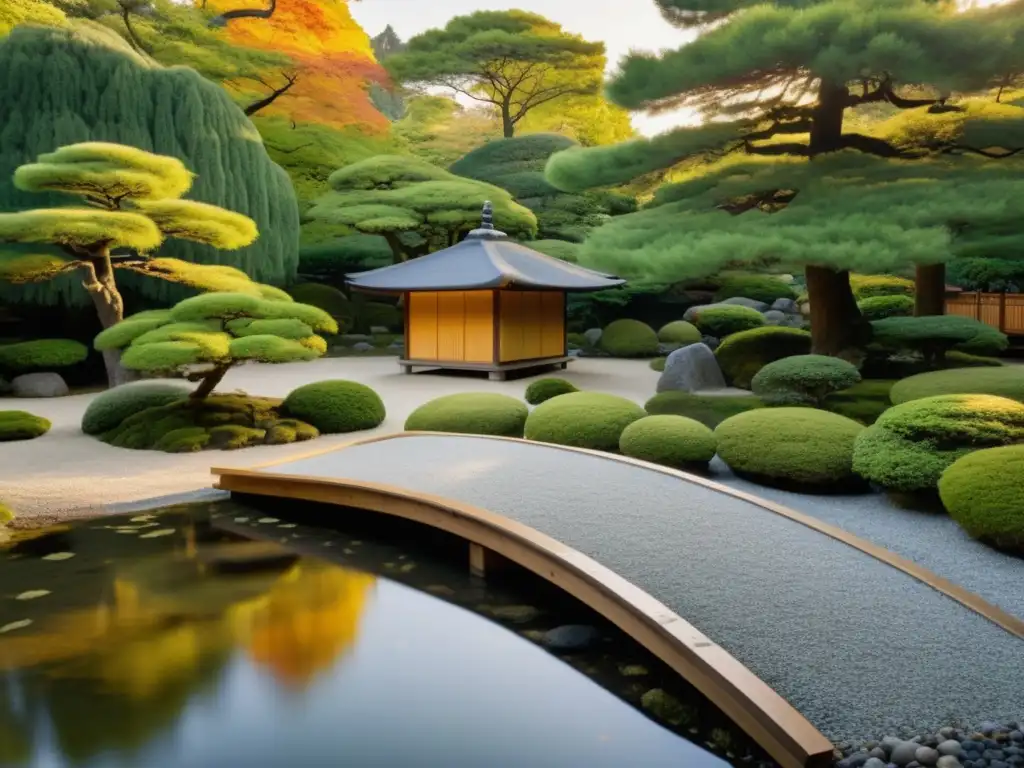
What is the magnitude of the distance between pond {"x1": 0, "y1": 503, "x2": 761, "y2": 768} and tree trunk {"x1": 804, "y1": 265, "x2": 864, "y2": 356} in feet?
20.2

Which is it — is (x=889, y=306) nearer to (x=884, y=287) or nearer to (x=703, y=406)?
(x=884, y=287)

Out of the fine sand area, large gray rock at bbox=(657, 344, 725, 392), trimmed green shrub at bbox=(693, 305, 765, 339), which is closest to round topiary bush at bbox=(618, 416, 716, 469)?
the fine sand area

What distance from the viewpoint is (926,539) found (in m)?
4.74

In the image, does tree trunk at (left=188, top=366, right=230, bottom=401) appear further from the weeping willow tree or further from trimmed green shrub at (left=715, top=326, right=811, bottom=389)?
trimmed green shrub at (left=715, top=326, right=811, bottom=389)

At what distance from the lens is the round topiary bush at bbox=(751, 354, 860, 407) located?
A: 7414 millimetres

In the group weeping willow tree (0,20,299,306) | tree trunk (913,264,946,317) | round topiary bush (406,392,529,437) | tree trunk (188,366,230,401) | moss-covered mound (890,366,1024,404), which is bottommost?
round topiary bush (406,392,529,437)

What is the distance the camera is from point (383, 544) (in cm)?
525

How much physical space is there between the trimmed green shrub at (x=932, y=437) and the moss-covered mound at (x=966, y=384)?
3.80 ft

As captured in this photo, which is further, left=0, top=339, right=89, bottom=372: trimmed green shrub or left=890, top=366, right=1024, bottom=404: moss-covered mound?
left=0, top=339, right=89, bottom=372: trimmed green shrub

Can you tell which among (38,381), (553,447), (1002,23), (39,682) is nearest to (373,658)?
(39,682)

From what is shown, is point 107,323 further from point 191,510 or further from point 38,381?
point 191,510

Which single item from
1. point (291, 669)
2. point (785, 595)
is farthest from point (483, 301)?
point (785, 595)

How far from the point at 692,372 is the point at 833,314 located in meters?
1.90

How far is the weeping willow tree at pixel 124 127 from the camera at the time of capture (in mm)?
12367
